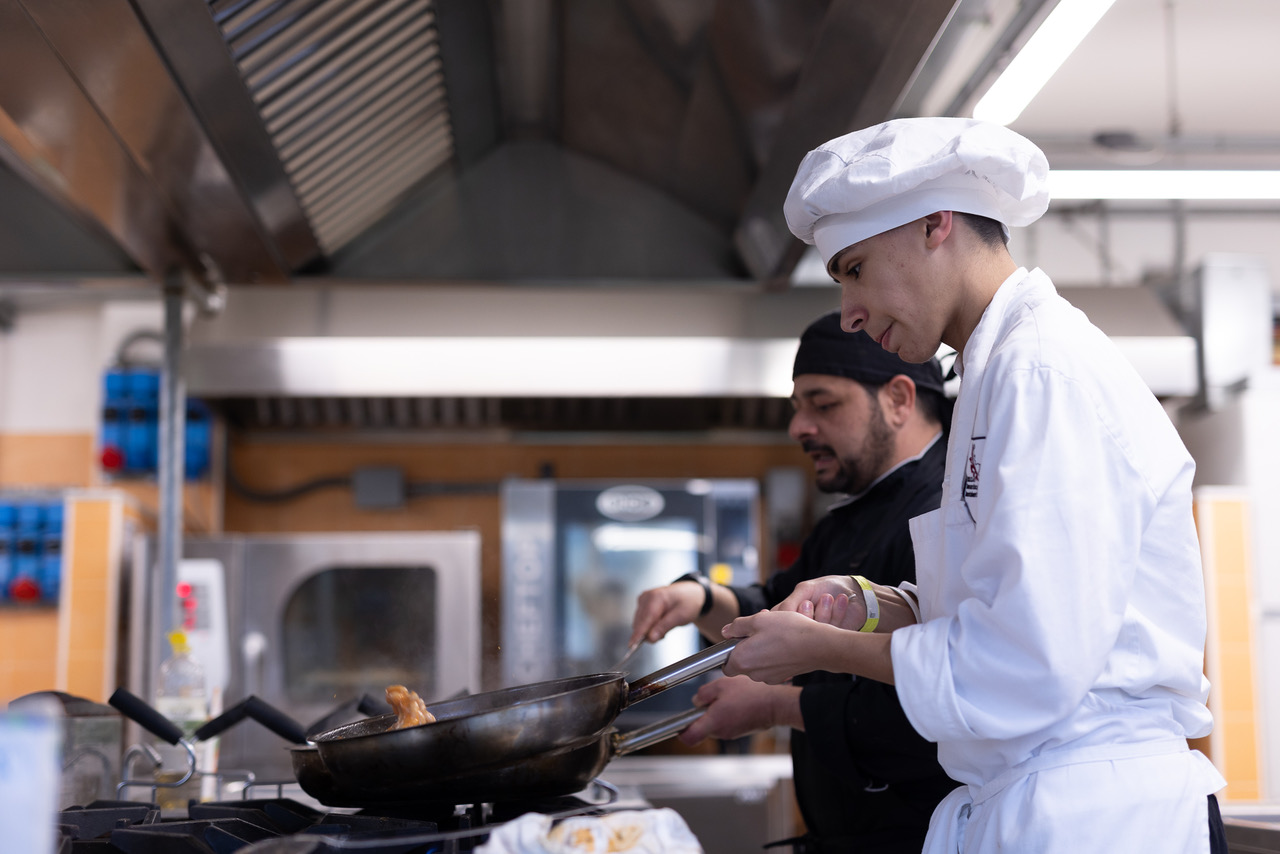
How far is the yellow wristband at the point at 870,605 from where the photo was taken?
1.29 metres

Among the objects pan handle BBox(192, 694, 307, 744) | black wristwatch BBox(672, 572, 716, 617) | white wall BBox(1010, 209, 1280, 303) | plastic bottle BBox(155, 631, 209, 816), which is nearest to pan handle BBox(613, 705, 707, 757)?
black wristwatch BBox(672, 572, 716, 617)

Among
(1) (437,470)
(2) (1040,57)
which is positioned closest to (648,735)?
(2) (1040,57)

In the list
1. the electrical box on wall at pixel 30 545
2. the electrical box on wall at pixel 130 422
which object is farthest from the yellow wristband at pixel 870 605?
the electrical box on wall at pixel 30 545

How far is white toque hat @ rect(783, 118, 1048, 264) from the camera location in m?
1.16

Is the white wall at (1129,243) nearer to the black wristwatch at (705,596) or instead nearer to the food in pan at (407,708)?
the black wristwatch at (705,596)

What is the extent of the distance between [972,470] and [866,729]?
488 mm

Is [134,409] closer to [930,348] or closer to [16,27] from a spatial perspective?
[16,27]

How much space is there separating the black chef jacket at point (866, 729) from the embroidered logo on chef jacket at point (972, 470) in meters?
0.36

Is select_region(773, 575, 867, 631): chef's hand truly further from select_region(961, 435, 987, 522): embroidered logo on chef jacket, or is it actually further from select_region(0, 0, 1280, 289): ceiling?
select_region(0, 0, 1280, 289): ceiling

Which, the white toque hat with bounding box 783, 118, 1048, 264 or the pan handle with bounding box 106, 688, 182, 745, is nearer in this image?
the white toque hat with bounding box 783, 118, 1048, 264

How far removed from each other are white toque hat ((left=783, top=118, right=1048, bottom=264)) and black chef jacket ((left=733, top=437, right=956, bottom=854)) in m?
0.59

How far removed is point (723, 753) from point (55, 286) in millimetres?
2268

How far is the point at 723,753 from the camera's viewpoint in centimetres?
347

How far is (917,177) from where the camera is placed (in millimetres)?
1157
